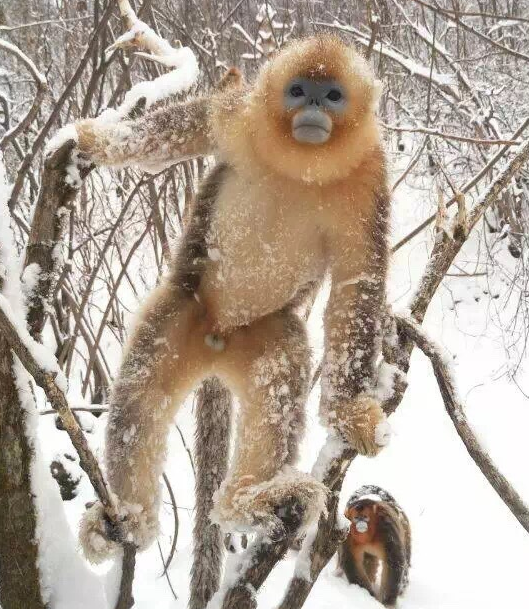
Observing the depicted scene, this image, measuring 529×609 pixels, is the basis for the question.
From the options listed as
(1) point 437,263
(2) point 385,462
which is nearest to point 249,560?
(1) point 437,263

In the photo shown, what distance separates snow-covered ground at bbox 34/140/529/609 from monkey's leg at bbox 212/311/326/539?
0.38m

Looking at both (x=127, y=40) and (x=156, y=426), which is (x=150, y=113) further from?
(x=156, y=426)

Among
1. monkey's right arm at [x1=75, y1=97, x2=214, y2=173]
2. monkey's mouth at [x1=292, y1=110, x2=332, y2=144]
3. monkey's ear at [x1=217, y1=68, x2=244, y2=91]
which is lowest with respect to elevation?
monkey's mouth at [x1=292, y1=110, x2=332, y2=144]

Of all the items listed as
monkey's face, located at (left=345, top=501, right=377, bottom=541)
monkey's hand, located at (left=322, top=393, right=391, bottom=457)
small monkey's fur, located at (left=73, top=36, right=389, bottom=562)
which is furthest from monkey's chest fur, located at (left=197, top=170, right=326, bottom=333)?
monkey's face, located at (left=345, top=501, right=377, bottom=541)

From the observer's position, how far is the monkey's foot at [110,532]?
1471 millimetres

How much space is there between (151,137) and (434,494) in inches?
150

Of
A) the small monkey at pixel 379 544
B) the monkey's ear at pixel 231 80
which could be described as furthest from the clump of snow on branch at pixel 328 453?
the small monkey at pixel 379 544

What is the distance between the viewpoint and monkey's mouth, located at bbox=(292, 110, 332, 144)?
1.47m

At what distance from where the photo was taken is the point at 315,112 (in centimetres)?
148

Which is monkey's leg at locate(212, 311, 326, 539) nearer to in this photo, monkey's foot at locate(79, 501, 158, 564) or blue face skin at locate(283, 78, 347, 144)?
monkey's foot at locate(79, 501, 158, 564)

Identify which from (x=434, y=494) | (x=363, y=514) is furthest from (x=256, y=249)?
(x=434, y=494)

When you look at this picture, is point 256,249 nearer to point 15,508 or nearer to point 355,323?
point 355,323

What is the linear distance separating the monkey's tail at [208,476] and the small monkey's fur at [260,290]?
0.26 meters

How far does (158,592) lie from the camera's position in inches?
121
